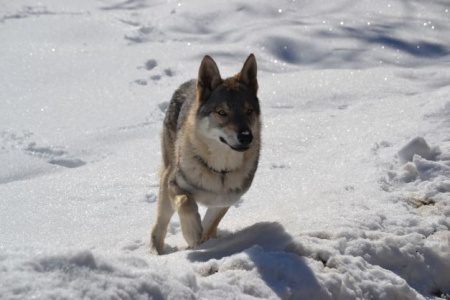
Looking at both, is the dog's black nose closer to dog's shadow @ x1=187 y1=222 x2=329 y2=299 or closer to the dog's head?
the dog's head

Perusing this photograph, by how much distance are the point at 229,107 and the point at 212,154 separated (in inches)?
14.5

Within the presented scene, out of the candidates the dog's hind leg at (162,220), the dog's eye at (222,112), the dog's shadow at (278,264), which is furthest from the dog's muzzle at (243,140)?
the dog's hind leg at (162,220)

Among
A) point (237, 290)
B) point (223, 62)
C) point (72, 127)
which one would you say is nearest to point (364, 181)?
point (237, 290)

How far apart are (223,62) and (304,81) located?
163 centimetres

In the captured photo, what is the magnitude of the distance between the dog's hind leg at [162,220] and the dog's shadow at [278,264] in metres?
1.12

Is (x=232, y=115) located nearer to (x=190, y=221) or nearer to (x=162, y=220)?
(x=190, y=221)

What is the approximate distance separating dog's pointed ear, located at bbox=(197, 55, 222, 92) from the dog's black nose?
700mm

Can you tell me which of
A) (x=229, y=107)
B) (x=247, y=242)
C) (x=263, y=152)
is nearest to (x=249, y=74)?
(x=229, y=107)

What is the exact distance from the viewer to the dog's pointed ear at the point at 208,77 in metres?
4.68

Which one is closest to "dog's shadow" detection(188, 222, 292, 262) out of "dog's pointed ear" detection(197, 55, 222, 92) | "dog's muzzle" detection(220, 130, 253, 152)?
"dog's muzzle" detection(220, 130, 253, 152)

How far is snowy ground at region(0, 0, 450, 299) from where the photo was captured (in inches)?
116

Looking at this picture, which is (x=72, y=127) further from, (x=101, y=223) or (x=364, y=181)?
(x=364, y=181)

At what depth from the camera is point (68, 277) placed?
2225 millimetres

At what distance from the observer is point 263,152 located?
7.30m
